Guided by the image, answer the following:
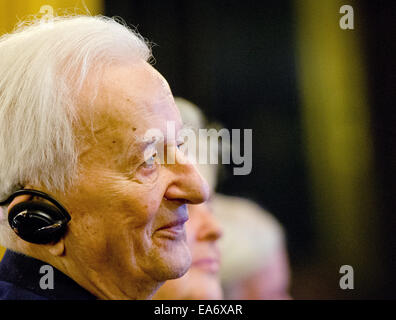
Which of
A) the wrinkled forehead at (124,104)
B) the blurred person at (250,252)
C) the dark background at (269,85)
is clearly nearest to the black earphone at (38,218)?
the wrinkled forehead at (124,104)

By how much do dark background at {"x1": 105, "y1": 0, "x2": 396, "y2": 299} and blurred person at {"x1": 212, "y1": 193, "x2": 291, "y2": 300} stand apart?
0.20 feet

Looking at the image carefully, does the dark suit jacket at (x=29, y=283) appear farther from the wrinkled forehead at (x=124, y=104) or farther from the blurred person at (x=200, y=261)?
the blurred person at (x=200, y=261)

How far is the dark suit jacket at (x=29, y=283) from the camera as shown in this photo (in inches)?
38.5

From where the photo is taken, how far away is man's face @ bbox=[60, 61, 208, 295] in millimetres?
953

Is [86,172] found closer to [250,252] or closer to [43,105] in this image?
[43,105]

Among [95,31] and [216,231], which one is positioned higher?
[95,31]

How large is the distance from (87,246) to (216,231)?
0.80 metres

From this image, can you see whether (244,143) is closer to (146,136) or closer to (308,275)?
(308,275)

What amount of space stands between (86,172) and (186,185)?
21cm

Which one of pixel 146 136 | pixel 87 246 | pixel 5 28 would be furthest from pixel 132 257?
pixel 5 28

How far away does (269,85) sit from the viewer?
2.15 metres

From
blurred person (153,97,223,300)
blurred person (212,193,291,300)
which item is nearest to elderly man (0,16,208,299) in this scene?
blurred person (153,97,223,300)

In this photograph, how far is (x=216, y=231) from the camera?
1.72m

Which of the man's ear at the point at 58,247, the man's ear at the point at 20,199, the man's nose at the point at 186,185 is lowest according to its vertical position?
the man's ear at the point at 58,247
